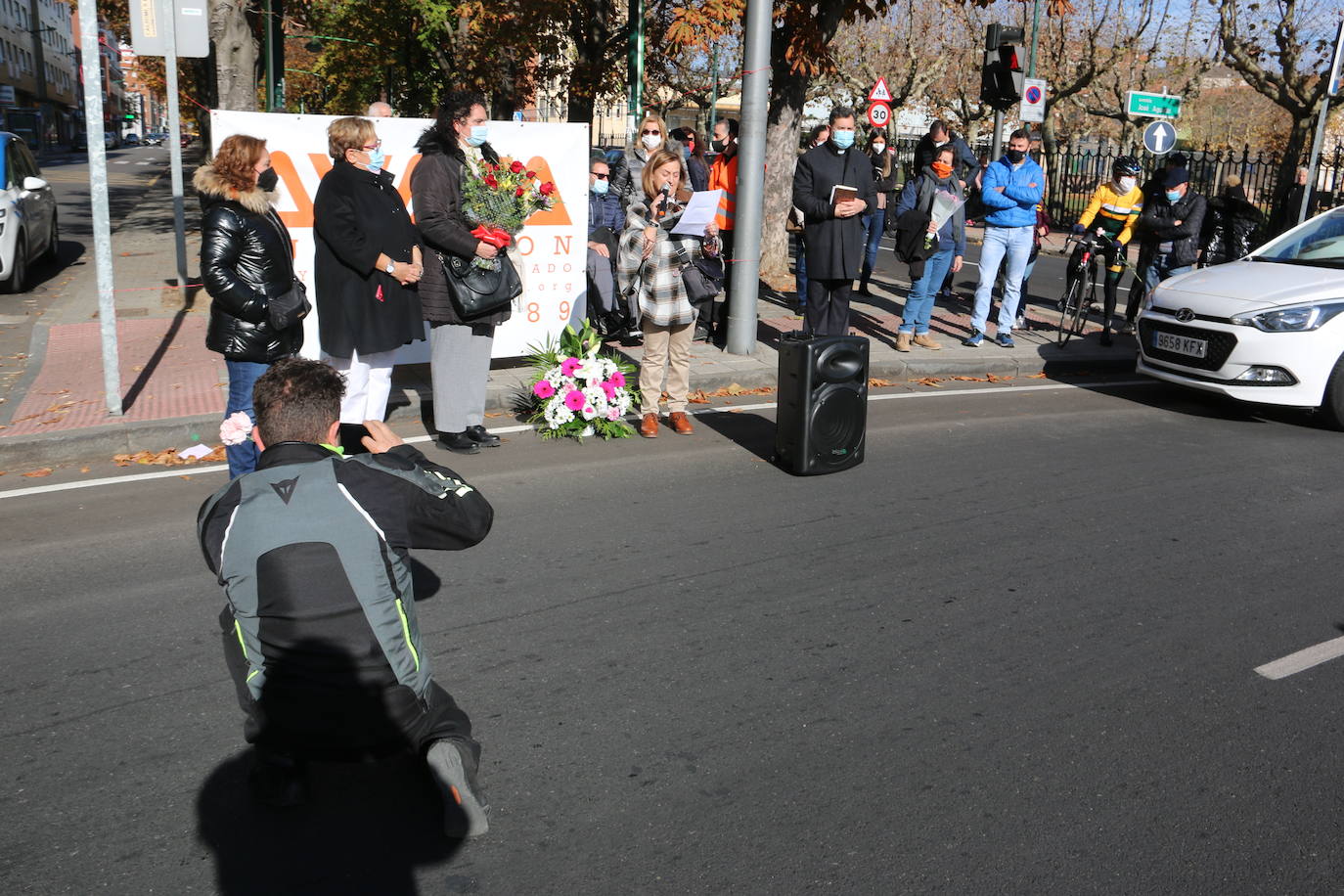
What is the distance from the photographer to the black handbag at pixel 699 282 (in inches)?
300

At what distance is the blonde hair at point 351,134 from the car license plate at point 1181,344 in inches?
257

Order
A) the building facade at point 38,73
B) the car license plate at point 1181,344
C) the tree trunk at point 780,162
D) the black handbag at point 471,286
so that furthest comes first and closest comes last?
1. the building facade at point 38,73
2. the tree trunk at point 780,162
3. the car license plate at point 1181,344
4. the black handbag at point 471,286

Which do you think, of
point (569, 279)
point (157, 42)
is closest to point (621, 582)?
point (569, 279)

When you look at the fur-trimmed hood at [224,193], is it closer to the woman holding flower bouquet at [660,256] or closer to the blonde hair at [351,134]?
the blonde hair at [351,134]

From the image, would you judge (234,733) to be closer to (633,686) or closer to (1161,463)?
(633,686)

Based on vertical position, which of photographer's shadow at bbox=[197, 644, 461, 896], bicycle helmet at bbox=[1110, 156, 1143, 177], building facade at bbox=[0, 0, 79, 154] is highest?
building facade at bbox=[0, 0, 79, 154]

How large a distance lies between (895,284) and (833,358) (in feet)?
31.7

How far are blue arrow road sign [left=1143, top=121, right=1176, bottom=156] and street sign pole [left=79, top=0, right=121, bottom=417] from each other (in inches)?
509

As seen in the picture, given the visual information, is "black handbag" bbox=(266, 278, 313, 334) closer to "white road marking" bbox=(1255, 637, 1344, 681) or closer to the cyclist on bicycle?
"white road marking" bbox=(1255, 637, 1344, 681)

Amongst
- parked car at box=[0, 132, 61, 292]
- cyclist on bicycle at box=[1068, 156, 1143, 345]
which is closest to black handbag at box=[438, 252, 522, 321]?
cyclist on bicycle at box=[1068, 156, 1143, 345]

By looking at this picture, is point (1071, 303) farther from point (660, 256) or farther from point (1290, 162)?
point (1290, 162)

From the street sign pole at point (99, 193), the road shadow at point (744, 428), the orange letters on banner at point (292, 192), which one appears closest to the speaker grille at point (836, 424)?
the road shadow at point (744, 428)

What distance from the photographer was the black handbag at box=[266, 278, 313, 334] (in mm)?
6008

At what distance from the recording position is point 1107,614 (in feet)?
16.6
